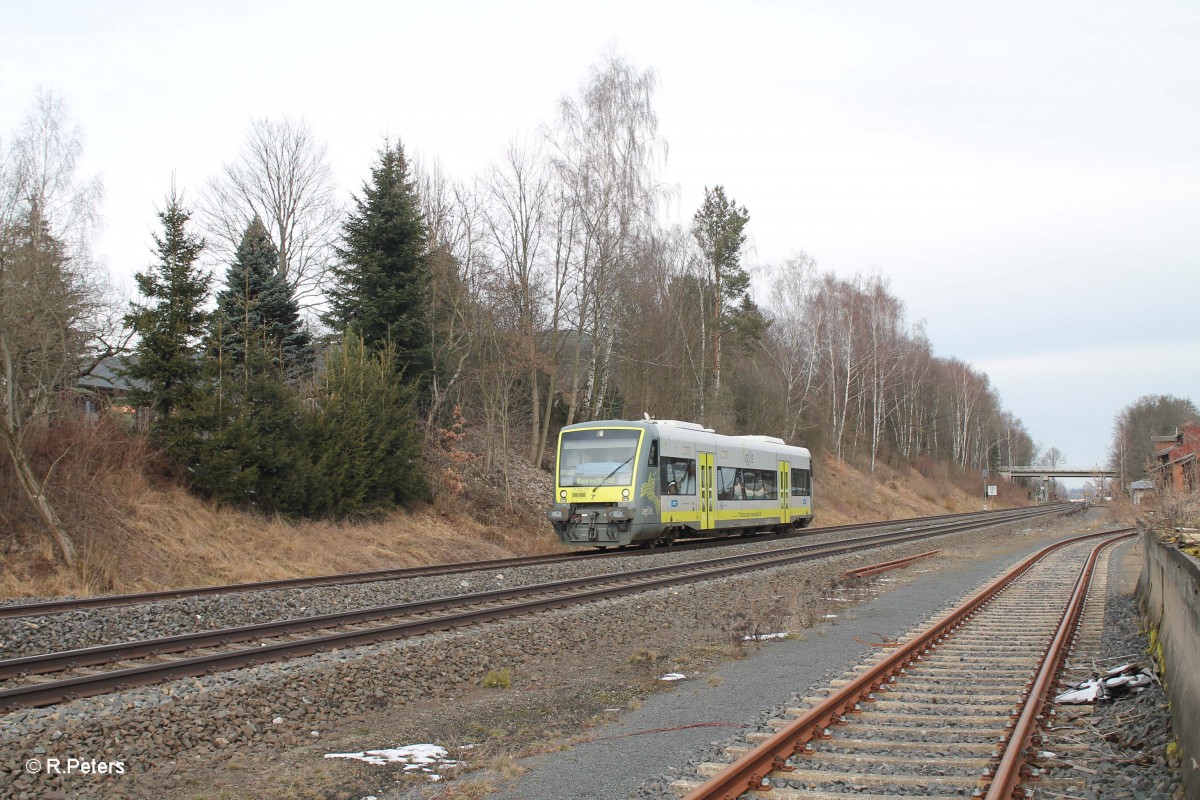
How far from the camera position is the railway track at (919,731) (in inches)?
214

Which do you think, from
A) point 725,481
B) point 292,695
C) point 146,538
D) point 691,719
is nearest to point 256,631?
point 292,695

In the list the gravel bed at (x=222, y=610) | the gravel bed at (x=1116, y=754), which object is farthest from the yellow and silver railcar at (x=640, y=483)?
the gravel bed at (x=1116, y=754)

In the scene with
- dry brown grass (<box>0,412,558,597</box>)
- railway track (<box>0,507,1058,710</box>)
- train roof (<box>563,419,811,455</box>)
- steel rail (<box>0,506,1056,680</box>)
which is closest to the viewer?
railway track (<box>0,507,1058,710</box>)

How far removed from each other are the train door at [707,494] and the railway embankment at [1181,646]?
47.9ft

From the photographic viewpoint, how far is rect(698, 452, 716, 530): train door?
2503cm

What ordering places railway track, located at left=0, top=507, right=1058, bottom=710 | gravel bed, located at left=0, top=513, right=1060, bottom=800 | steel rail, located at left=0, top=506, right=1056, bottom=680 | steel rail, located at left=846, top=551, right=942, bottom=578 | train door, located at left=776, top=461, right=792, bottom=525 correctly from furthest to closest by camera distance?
train door, located at left=776, top=461, right=792, bottom=525
steel rail, located at left=846, top=551, right=942, bottom=578
steel rail, located at left=0, top=506, right=1056, bottom=680
railway track, located at left=0, top=507, right=1058, bottom=710
gravel bed, located at left=0, top=513, right=1060, bottom=800

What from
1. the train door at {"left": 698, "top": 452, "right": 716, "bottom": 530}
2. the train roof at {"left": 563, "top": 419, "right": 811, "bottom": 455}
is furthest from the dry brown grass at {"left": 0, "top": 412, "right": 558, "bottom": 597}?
the train door at {"left": 698, "top": 452, "right": 716, "bottom": 530}

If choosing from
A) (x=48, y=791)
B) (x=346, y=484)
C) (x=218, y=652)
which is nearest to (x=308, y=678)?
(x=218, y=652)

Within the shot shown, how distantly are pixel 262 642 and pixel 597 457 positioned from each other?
509 inches

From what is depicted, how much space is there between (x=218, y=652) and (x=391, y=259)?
66.3 ft

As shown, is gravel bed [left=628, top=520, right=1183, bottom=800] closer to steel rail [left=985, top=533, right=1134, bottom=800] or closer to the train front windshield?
steel rail [left=985, top=533, right=1134, bottom=800]

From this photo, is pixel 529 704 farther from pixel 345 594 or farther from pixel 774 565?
pixel 774 565

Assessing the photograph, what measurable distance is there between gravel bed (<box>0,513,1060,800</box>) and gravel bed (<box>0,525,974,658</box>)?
2378mm

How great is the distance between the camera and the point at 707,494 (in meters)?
25.4
